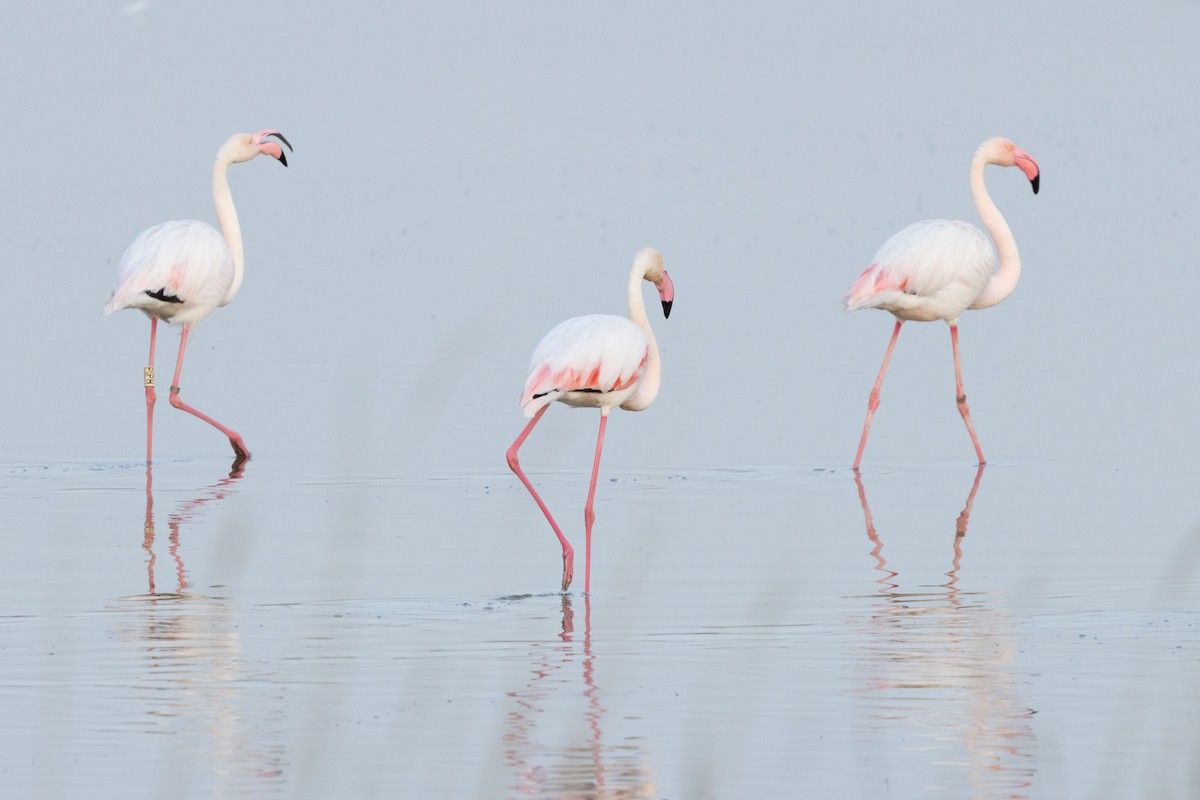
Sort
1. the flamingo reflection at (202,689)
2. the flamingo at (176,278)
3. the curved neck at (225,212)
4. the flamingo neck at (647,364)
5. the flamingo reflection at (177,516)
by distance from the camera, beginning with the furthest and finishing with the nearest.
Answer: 1. the curved neck at (225,212)
2. the flamingo at (176,278)
3. the flamingo neck at (647,364)
4. the flamingo reflection at (177,516)
5. the flamingo reflection at (202,689)

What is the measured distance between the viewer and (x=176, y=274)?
1156 centimetres

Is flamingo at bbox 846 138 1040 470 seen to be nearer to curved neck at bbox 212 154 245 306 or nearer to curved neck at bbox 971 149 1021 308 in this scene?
curved neck at bbox 971 149 1021 308

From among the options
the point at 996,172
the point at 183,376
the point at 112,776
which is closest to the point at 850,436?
the point at 183,376

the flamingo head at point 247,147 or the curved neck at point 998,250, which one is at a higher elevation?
the flamingo head at point 247,147

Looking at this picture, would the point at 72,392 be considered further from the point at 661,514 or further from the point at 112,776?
the point at 112,776

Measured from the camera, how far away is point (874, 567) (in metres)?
8.55

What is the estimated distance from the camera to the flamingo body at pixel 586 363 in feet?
27.9

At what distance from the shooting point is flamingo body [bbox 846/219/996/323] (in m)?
11.5

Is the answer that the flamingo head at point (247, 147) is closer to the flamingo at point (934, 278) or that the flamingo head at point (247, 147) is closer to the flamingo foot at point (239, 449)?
the flamingo foot at point (239, 449)

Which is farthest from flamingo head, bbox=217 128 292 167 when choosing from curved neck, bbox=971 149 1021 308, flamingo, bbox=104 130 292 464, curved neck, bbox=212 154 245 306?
curved neck, bbox=971 149 1021 308

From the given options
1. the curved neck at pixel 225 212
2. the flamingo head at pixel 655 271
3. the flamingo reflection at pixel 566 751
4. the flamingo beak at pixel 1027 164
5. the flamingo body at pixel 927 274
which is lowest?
the flamingo reflection at pixel 566 751

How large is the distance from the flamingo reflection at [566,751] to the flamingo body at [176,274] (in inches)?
199

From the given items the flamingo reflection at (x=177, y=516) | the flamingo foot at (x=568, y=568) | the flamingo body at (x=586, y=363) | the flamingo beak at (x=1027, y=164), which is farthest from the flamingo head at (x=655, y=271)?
the flamingo beak at (x=1027, y=164)

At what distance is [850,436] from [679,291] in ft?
14.1
